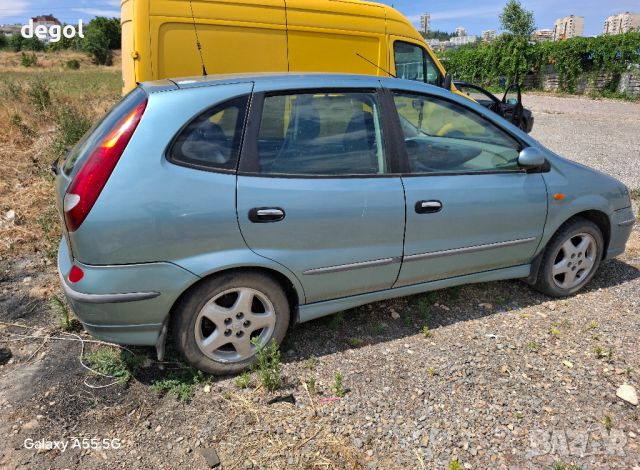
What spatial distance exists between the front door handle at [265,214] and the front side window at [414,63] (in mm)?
5373

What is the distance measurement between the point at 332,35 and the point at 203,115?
188 inches

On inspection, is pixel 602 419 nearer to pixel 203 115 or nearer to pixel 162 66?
pixel 203 115

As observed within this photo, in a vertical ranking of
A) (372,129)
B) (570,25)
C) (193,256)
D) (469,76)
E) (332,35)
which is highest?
(570,25)

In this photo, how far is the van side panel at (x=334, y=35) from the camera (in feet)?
21.5

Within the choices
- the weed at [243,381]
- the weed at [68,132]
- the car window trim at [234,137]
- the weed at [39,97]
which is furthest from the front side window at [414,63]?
the weed at [39,97]

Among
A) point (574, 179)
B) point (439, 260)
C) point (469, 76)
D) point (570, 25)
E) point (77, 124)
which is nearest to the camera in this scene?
point (439, 260)

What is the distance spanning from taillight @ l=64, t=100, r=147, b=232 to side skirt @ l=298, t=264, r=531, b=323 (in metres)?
1.31

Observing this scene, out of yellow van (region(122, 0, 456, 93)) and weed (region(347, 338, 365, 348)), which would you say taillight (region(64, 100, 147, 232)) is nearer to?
weed (region(347, 338, 365, 348))

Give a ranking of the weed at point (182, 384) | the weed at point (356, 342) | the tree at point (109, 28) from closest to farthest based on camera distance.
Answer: the weed at point (182, 384) < the weed at point (356, 342) < the tree at point (109, 28)

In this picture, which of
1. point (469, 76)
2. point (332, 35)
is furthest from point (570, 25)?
point (332, 35)

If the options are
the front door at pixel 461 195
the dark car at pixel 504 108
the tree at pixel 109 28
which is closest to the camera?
the front door at pixel 461 195

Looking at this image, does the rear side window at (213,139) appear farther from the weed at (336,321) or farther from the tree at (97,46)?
the tree at (97,46)

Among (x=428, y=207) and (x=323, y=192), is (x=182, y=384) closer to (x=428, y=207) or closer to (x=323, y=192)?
(x=323, y=192)

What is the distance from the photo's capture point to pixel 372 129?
299 centimetres
